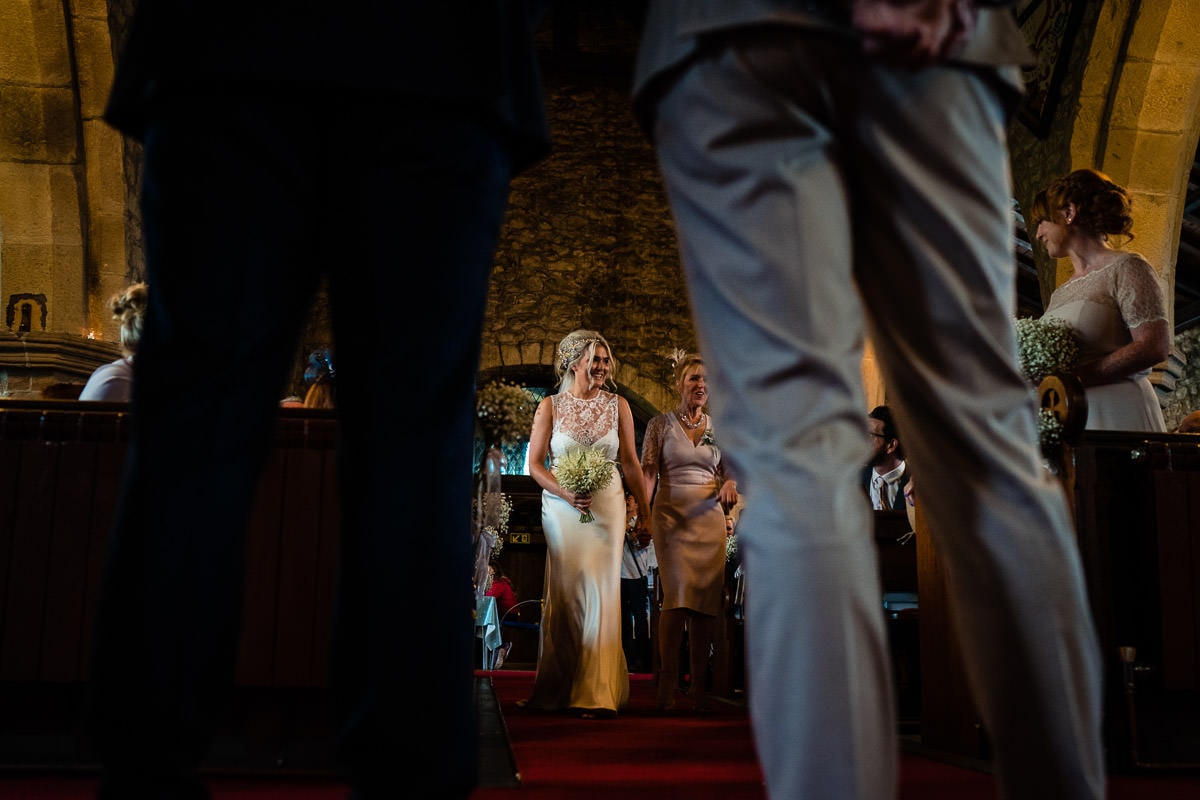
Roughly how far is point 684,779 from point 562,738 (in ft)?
3.68

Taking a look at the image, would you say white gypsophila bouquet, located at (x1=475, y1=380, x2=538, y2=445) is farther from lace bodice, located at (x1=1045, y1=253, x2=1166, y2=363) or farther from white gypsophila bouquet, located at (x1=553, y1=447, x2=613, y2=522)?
lace bodice, located at (x1=1045, y1=253, x2=1166, y2=363)

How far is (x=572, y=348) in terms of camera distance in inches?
213

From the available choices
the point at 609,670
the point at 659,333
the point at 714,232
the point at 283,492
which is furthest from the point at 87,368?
the point at 659,333

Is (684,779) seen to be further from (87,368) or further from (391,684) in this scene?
(87,368)

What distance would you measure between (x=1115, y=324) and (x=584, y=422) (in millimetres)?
2561

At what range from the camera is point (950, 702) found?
328 centimetres

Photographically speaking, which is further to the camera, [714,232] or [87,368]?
[87,368]

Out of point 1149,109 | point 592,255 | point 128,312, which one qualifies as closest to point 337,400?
point 128,312

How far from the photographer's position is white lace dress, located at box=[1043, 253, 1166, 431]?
3484 millimetres

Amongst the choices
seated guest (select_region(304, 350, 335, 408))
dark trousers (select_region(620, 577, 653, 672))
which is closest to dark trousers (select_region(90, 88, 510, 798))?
seated guest (select_region(304, 350, 335, 408))

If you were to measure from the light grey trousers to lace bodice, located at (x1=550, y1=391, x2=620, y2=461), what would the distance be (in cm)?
422

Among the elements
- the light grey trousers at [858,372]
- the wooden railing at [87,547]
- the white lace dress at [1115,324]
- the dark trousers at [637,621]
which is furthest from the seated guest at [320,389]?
the dark trousers at [637,621]

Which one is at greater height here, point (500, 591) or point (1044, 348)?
point (1044, 348)

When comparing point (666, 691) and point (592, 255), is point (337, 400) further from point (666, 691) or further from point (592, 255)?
point (592, 255)
